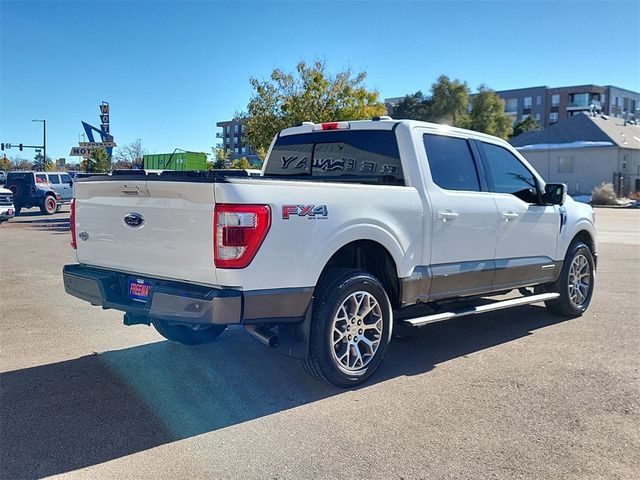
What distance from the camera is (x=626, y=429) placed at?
4.18m

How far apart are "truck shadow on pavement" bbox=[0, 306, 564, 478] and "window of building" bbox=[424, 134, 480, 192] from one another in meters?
1.63

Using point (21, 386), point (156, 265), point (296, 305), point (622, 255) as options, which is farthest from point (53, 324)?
point (622, 255)

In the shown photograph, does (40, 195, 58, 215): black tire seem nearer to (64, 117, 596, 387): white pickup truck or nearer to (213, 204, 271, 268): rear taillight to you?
(64, 117, 596, 387): white pickup truck

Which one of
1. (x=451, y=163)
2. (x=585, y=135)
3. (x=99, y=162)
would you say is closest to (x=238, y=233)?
(x=451, y=163)

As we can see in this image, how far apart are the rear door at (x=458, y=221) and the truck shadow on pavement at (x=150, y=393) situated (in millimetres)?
730

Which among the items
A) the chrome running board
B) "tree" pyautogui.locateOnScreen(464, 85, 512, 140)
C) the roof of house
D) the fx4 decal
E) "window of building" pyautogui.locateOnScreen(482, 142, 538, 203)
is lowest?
the chrome running board

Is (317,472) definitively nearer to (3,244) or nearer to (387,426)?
(387,426)

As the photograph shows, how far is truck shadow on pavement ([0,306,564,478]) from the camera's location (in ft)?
12.5

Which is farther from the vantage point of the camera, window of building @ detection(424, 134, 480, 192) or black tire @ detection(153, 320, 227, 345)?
window of building @ detection(424, 134, 480, 192)

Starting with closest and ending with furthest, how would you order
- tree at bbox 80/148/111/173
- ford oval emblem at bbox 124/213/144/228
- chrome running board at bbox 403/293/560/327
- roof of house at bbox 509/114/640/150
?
ford oval emblem at bbox 124/213/144/228, chrome running board at bbox 403/293/560/327, tree at bbox 80/148/111/173, roof of house at bbox 509/114/640/150

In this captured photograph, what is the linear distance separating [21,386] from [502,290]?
15.1ft

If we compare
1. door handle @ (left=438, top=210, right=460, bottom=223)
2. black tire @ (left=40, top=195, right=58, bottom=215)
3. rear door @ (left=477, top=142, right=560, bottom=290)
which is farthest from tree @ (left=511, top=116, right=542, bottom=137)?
door handle @ (left=438, top=210, right=460, bottom=223)

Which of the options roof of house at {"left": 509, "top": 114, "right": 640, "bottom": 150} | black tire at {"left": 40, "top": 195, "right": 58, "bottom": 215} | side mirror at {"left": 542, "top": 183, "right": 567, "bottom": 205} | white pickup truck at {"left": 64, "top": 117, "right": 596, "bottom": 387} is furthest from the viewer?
roof of house at {"left": 509, "top": 114, "right": 640, "bottom": 150}

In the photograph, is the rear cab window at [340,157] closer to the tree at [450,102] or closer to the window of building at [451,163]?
the window of building at [451,163]
